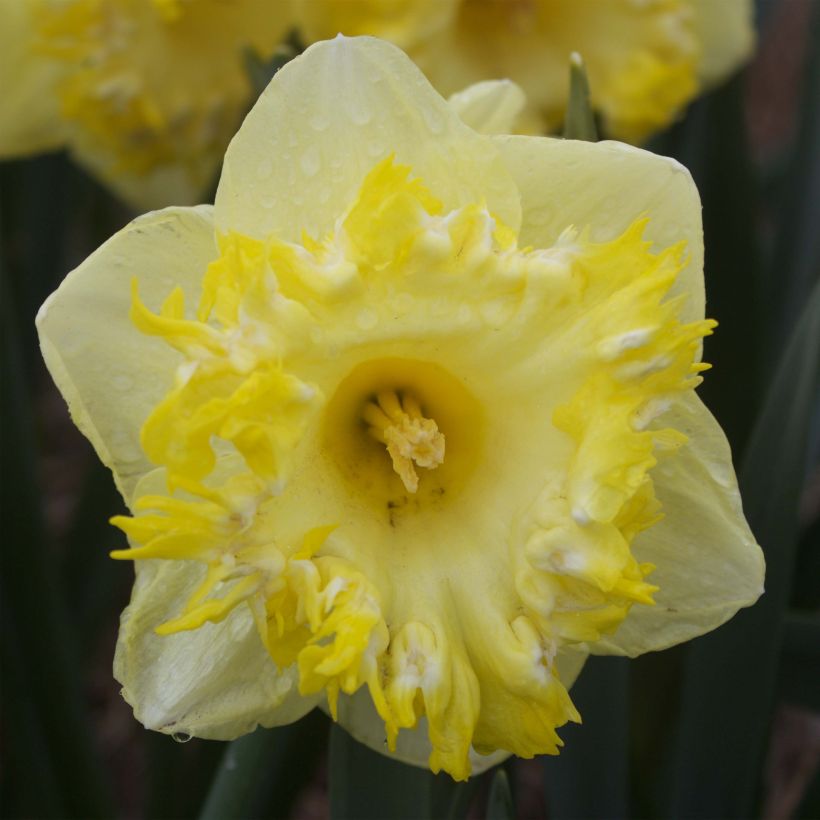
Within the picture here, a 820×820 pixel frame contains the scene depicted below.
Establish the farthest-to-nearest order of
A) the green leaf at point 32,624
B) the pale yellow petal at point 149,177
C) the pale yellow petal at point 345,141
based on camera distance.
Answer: the pale yellow petal at point 149,177, the green leaf at point 32,624, the pale yellow petal at point 345,141

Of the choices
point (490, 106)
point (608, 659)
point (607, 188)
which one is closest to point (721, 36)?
point (490, 106)

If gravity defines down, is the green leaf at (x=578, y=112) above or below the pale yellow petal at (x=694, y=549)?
above

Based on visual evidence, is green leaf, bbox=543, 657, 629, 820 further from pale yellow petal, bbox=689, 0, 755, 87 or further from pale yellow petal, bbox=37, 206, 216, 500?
pale yellow petal, bbox=689, 0, 755, 87

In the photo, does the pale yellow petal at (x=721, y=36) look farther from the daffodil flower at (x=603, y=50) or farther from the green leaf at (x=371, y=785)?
the green leaf at (x=371, y=785)

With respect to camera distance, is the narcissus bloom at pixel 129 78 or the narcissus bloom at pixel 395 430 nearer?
the narcissus bloom at pixel 395 430

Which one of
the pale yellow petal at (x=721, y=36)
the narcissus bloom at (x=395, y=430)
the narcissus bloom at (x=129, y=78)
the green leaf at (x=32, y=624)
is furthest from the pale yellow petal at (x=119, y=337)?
the pale yellow petal at (x=721, y=36)

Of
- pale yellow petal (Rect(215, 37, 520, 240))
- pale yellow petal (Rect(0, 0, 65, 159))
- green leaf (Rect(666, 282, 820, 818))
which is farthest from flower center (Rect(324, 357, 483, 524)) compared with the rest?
pale yellow petal (Rect(0, 0, 65, 159))

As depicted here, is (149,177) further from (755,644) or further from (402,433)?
(755,644)
